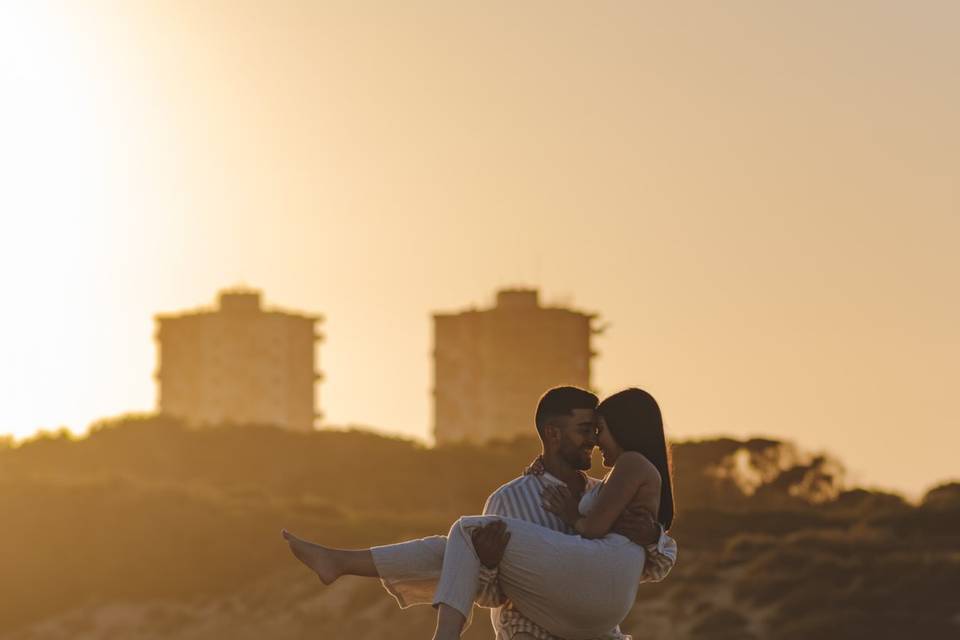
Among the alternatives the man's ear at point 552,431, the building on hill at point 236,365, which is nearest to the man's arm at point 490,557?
the man's ear at point 552,431

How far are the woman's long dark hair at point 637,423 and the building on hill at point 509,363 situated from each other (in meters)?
148

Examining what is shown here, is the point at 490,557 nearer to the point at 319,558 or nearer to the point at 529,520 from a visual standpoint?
the point at 529,520

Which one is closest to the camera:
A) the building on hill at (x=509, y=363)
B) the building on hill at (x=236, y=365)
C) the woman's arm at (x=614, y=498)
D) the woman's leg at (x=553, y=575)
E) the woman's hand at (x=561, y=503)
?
the woman's leg at (x=553, y=575)

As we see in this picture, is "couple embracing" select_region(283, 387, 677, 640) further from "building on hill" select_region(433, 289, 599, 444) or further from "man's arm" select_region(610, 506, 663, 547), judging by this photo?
"building on hill" select_region(433, 289, 599, 444)

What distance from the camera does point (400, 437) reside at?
357ft

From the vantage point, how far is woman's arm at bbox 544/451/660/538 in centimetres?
1059

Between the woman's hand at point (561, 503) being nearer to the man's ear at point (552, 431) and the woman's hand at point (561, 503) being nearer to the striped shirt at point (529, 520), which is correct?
the striped shirt at point (529, 520)

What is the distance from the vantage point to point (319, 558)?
1099 centimetres

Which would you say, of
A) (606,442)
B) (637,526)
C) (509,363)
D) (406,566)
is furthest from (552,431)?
→ (509,363)

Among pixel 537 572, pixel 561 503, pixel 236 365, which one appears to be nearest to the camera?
pixel 537 572

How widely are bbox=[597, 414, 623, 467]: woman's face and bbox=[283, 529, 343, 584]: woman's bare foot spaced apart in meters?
1.51

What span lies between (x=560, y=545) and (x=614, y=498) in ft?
1.27

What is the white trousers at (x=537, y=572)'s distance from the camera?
10305 mm

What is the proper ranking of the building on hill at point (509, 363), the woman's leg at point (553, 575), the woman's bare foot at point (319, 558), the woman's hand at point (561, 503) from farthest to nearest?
1. the building on hill at point (509, 363)
2. the woman's bare foot at point (319, 558)
3. the woman's hand at point (561, 503)
4. the woman's leg at point (553, 575)
